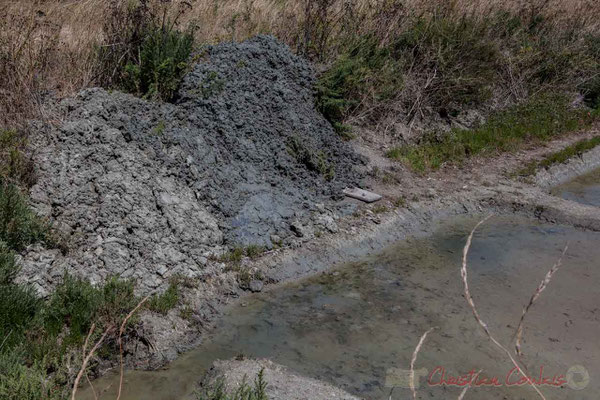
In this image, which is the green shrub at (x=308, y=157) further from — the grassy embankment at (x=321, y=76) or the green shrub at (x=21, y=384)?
the green shrub at (x=21, y=384)

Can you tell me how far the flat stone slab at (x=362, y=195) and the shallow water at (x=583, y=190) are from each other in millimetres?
3231

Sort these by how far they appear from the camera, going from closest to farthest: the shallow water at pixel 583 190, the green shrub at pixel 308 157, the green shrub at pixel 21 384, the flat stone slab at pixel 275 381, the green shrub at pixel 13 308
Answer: the green shrub at pixel 21 384
the flat stone slab at pixel 275 381
the green shrub at pixel 13 308
the green shrub at pixel 308 157
the shallow water at pixel 583 190

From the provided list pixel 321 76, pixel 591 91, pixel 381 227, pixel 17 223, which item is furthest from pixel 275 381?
pixel 591 91

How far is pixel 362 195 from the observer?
7.90 m

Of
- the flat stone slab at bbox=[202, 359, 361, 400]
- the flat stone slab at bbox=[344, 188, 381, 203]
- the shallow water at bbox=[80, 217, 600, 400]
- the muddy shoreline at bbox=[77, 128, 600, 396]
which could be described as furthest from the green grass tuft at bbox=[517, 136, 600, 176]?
the flat stone slab at bbox=[202, 359, 361, 400]

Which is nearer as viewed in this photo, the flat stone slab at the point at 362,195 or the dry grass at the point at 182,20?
the dry grass at the point at 182,20

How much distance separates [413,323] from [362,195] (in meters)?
2.58

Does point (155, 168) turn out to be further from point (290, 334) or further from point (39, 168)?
point (290, 334)

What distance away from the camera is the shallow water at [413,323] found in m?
4.81

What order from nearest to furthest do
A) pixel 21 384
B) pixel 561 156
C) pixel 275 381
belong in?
pixel 21 384 → pixel 275 381 → pixel 561 156

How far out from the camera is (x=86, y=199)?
5.98m

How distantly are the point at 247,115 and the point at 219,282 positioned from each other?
2.63 meters

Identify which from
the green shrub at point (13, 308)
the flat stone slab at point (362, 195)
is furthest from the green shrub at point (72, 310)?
the flat stone slab at point (362, 195)

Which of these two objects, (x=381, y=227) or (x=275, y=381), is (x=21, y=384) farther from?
(x=381, y=227)
